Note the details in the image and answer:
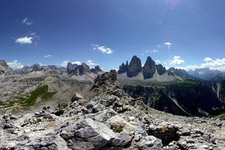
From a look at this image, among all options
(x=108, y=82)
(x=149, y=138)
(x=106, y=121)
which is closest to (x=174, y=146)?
(x=149, y=138)

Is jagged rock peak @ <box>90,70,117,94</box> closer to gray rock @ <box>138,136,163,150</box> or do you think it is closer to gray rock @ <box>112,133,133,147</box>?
gray rock @ <box>138,136,163,150</box>

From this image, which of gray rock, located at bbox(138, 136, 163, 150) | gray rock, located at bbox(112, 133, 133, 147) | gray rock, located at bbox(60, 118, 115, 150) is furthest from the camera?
gray rock, located at bbox(138, 136, 163, 150)

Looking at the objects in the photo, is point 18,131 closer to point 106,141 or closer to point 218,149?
point 106,141

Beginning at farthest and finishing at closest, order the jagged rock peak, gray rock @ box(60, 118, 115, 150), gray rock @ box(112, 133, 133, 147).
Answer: the jagged rock peak
gray rock @ box(112, 133, 133, 147)
gray rock @ box(60, 118, 115, 150)

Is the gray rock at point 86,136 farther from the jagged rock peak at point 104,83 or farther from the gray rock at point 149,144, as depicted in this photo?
the jagged rock peak at point 104,83

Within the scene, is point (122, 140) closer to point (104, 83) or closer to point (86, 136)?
point (86, 136)

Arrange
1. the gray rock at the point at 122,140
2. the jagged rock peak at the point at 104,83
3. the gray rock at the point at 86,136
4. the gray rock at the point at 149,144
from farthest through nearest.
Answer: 1. the jagged rock peak at the point at 104,83
2. the gray rock at the point at 149,144
3. the gray rock at the point at 122,140
4. the gray rock at the point at 86,136

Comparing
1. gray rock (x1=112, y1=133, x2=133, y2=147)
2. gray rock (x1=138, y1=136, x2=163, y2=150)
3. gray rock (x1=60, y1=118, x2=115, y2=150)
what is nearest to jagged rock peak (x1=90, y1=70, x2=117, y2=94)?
gray rock (x1=138, y1=136, x2=163, y2=150)

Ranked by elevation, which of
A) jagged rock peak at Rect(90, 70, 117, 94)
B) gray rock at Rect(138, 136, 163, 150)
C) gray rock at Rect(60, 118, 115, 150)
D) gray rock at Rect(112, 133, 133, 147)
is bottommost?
gray rock at Rect(138, 136, 163, 150)

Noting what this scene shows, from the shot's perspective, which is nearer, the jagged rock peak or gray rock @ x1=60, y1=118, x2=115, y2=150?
gray rock @ x1=60, y1=118, x2=115, y2=150

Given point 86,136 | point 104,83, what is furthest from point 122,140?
point 104,83

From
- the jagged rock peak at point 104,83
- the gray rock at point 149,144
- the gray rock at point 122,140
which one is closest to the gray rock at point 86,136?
the gray rock at point 122,140

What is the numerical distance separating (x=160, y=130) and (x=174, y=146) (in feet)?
12.4

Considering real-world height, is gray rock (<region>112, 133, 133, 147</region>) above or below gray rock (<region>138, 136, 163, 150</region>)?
above
